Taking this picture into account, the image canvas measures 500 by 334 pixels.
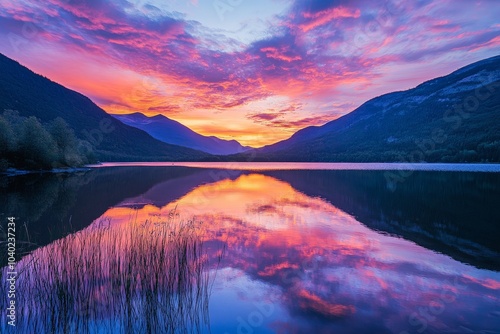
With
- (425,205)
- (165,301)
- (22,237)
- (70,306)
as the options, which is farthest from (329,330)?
(425,205)

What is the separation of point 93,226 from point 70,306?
13124 millimetres

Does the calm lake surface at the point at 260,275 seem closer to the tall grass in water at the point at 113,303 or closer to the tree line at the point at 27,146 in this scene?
the tall grass in water at the point at 113,303

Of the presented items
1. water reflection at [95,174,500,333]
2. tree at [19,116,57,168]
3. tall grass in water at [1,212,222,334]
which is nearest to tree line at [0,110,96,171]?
tree at [19,116,57,168]

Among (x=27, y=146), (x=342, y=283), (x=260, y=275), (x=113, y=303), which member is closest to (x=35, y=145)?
(x=27, y=146)

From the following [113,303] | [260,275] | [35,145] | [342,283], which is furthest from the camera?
[35,145]

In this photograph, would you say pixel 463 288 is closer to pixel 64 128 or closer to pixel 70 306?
pixel 70 306

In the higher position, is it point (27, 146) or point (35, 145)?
point (35, 145)

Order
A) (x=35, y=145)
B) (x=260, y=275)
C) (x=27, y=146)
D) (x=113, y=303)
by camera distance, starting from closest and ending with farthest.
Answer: (x=113, y=303)
(x=260, y=275)
(x=27, y=146)
(x=35, y=145)

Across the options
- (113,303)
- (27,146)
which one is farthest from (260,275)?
(27,146)

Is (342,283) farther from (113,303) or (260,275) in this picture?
(113,303)

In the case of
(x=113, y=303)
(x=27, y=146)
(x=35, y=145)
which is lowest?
(x=113, y=303)

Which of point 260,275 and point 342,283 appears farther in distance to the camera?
point 260,275

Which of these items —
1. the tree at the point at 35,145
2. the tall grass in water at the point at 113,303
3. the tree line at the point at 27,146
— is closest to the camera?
the tall grass in water at the point at 113,303

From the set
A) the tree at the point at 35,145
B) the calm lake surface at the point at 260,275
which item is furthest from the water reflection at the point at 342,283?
the tree at the point at 35,145
